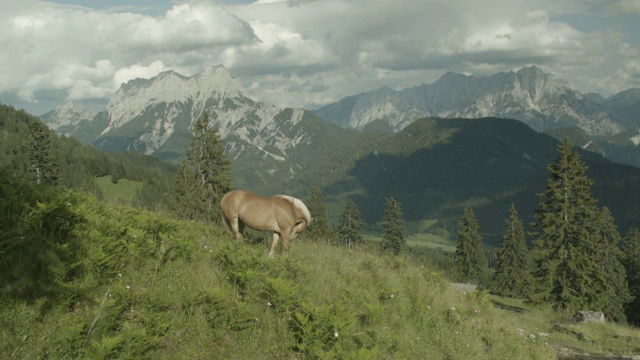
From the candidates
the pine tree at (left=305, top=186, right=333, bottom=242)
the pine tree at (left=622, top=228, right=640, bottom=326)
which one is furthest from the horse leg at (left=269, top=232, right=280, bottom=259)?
the pine tree at (left=622, top=228, right=640, bottom=326)

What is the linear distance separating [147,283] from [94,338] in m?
1.64

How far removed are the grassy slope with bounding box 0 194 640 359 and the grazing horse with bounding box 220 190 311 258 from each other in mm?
732

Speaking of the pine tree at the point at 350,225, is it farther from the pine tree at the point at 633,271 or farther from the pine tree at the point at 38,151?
the pine tree at the point at 38,151

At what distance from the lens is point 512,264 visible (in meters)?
70.7

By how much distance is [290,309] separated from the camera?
23.2 ft

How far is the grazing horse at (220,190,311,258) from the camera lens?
10.5m

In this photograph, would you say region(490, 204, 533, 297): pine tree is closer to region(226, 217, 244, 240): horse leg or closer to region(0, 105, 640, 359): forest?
region(0, 105, 640, 359): forest

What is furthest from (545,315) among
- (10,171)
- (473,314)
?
(10,171)

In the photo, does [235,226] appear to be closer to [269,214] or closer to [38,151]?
[269,214]

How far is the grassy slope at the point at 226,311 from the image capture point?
530 cm

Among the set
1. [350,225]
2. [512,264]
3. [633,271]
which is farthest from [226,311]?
[633,271]

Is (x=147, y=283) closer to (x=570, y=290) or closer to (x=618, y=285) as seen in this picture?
(x=570, y=290)

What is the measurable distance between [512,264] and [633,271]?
654 inches

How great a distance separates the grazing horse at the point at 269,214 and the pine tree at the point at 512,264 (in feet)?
222
